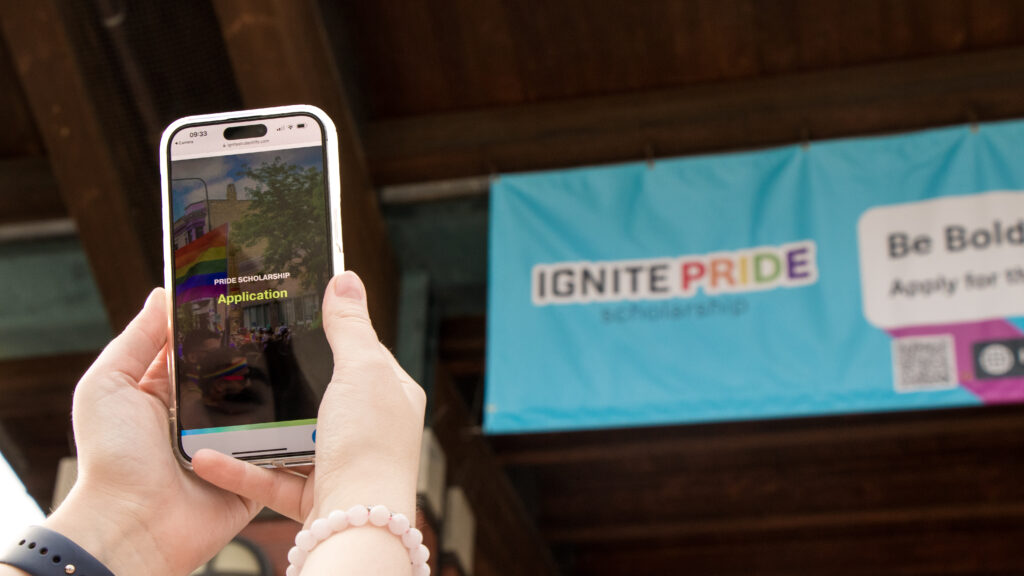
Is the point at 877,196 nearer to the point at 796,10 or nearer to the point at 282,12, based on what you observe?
the point at 796,10

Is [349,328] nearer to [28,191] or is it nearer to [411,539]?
[411,539]

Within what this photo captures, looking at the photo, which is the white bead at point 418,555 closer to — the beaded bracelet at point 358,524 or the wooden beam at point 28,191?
the beaded bracelet at point 358,524

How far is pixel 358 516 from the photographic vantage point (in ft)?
3.88

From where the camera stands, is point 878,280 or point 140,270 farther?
point 140,270

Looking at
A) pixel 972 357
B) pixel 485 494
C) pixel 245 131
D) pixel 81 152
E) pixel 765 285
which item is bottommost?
pixel 485 494

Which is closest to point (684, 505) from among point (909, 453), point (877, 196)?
point (909, 453)

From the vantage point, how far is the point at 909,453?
9.31 metres

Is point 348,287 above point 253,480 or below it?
above

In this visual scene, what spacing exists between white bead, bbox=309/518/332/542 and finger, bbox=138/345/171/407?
482mm

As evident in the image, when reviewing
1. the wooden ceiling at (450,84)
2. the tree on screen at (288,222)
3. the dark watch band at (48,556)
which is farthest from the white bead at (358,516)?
the wooden ceiling at (450,84)

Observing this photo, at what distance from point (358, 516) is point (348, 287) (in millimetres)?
366

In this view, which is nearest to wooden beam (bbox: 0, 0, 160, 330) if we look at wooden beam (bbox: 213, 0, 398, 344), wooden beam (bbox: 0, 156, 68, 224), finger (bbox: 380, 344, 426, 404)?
wooden beam (bbox: 0, 156, 68, 224)

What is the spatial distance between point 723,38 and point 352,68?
1.85 metres

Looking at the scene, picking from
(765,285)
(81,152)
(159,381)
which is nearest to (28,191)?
(81,152)
